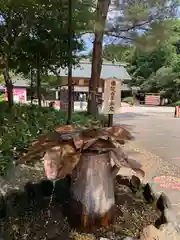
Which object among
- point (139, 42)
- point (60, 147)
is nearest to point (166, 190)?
point (60, 147)

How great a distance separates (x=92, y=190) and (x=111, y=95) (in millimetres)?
2225

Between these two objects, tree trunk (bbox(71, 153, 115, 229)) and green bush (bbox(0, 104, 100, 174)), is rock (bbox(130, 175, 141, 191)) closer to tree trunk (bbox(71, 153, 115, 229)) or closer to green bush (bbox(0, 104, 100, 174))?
tree trunk (bbox(71, 153, 115, 229))

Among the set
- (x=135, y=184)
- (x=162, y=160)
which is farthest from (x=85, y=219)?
(x=162, y=160)

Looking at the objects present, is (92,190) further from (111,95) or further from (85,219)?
(111,95)

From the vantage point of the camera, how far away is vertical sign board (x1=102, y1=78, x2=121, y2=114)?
4242mm

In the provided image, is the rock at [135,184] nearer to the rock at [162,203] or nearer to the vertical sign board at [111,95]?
the rock at [162,203]

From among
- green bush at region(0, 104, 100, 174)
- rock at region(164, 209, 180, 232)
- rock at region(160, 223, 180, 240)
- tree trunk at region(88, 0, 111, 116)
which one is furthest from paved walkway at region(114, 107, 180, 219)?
tree trunk at region(88, 0, 111, 116)

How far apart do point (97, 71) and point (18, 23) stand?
3172 mm

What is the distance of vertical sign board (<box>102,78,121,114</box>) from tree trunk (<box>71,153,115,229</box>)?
1.91 m

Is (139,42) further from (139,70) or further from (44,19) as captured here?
(139,70)

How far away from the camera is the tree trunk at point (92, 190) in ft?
7.66

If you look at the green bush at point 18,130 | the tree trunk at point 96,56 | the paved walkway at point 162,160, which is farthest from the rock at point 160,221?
the tree trunk at point 96,56

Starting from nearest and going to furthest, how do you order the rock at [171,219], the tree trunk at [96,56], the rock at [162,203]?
the rock at [171,219]
the rock at [162,203]
the tree trunk at [96,56]

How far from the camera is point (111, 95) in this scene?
14.3 ft
